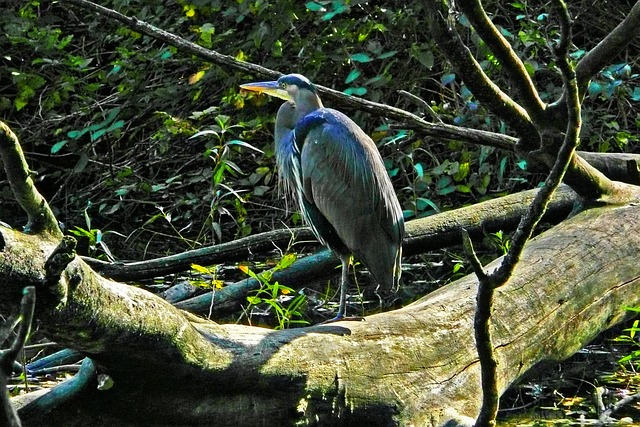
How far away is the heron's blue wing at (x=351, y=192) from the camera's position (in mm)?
Result: 3730

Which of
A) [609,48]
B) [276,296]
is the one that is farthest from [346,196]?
[609,48]

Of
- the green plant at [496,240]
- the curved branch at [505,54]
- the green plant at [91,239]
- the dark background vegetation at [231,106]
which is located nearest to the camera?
the curved branch at [505,54]

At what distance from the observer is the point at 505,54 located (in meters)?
2.79

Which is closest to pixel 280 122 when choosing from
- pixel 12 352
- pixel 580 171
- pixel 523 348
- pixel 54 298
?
pixel 580 171

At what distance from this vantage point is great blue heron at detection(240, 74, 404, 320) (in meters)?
3.73

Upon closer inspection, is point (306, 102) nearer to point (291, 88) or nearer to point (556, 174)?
point (291, 88)

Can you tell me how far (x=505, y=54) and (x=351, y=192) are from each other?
1193 mm

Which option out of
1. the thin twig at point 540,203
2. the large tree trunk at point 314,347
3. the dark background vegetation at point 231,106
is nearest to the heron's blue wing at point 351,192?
the large tree trunk at point 314,347

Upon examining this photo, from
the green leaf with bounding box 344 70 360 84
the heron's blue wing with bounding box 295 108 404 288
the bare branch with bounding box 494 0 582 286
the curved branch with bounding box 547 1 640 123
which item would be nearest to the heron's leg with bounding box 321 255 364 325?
the heron's blue wing with bounding box 295 108 404 288

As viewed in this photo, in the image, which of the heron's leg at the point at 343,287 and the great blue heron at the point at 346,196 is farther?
the great blue heron at the point at 346,196

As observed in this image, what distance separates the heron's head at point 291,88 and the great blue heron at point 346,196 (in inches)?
6.2

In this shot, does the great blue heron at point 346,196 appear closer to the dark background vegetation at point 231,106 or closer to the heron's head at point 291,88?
the heron's head at point 291,88

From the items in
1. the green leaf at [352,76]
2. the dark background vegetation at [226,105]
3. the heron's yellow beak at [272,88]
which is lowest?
the dark background vegetation at [226,105]

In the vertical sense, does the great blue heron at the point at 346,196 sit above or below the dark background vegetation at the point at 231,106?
above
